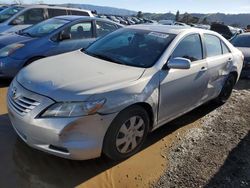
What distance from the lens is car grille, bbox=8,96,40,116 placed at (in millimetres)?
3290

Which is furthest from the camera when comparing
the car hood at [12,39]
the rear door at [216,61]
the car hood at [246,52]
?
the car hood at [246,52]

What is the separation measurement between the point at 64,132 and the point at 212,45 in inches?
131

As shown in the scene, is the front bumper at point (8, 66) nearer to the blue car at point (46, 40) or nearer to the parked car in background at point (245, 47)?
the blue car at point (46, 40)

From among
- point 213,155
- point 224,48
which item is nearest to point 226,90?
point 224,48

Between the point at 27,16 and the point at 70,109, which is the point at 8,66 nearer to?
the point at 70,109

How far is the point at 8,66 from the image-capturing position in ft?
20.4

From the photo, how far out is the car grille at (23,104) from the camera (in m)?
3.29

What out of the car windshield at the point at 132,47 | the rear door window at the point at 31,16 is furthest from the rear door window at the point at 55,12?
the car windshield at the point at 132,47

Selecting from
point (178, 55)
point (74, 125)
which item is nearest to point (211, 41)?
point (178, 55)

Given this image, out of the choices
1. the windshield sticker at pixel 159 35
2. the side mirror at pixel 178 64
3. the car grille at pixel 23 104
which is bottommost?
the car grille at pixel 23 104

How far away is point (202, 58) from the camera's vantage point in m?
4.98

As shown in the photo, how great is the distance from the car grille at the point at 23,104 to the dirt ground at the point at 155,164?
61 centimetres

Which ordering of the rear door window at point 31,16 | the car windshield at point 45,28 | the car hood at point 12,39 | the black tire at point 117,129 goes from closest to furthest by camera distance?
the black tire at point 117,129, the car hood at point 12,39, the car windshield at point 45,28, the rear door window at point 31,16

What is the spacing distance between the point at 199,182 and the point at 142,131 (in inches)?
35.3
